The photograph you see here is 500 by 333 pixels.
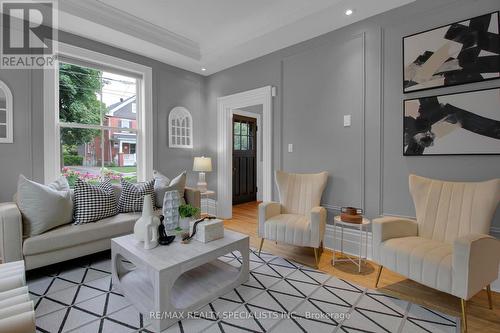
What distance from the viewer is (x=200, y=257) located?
1853mm

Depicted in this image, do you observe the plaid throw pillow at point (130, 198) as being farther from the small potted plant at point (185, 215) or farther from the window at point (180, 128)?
the window at point (180, 128)

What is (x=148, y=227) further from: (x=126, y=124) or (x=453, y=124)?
(x=453, y=124)

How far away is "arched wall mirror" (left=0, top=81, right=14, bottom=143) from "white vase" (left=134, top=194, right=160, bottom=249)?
2197 mm

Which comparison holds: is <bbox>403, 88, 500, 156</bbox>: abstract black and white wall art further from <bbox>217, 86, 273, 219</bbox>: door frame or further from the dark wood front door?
the dark wood front door

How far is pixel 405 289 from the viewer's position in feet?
7.25

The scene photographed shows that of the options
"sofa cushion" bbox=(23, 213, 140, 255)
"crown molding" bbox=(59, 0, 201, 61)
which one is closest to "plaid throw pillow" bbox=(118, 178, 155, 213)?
"sofa cushion" bbox=(23, 213, 140, 255)

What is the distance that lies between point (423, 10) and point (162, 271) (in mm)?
3404

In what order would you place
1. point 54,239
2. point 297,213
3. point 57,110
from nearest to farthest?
point 54,239, point 297,213, point 57,110

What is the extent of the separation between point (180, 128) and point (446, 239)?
13.5 feet

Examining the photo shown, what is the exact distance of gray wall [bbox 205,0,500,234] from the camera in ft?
8.10

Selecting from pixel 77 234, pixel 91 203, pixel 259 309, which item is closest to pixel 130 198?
pixel 91 203

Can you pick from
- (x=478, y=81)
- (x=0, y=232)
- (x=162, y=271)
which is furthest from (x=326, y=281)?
(x=0, y=232)

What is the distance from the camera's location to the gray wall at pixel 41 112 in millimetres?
2908

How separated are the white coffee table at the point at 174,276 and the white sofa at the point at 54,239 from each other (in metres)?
0.51
